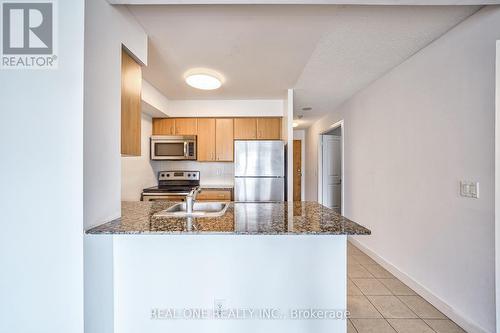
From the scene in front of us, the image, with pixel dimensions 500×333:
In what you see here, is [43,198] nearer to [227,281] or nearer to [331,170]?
[227,281]

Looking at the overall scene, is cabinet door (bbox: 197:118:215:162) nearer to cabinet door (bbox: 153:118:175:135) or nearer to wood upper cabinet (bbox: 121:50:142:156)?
cabinet door (bbox: 153:118:175:135)

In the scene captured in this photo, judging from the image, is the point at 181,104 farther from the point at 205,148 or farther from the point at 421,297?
the point at 421,297

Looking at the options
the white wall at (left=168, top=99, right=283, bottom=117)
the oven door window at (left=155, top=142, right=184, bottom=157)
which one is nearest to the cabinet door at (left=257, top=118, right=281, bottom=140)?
the white wall at (left=168, top=99, right=283, bottom=117)

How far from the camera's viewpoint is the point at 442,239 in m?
2.10

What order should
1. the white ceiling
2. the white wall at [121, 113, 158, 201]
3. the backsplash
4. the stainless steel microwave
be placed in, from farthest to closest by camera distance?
the backsplash, the stainless steel microwave, the white wall at [121, 113, 158, 201], the white ceiling

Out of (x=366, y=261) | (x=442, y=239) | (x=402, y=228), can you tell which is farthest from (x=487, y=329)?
(x=366, y=261)

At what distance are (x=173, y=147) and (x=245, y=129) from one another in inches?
46.3

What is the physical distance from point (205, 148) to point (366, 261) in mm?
2834

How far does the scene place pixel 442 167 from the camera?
82.5 inches

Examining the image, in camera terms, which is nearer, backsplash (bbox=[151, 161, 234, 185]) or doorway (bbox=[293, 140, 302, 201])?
backsplash (bbox=[151, 161, 234, 185])

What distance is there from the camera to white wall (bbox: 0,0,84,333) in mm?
1193

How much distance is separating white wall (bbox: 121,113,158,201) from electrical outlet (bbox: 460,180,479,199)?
3.46 meters

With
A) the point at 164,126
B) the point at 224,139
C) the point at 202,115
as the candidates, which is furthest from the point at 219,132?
the point at 164,126

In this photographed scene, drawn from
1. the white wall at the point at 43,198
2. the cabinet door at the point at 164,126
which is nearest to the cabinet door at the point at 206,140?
the cabinet door at the point at 164,126
